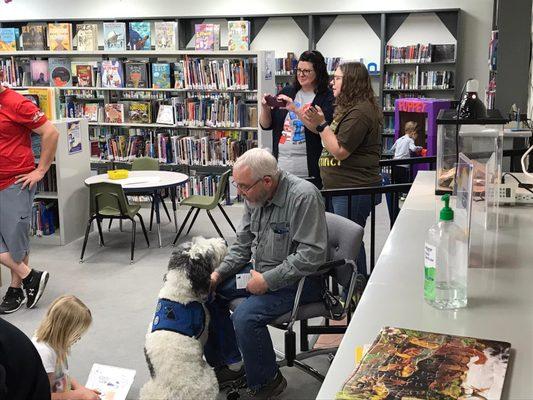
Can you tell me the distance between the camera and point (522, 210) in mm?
2672

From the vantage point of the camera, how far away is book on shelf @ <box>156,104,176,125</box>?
7.88 m

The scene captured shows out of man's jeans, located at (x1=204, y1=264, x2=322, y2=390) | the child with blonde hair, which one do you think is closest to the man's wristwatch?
man's jeans, located at (x1=204, y1=264, x2=322, y2=390)

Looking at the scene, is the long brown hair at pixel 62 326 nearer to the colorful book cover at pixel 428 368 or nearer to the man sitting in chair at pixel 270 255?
the man sitting in chair at pixel 270 255

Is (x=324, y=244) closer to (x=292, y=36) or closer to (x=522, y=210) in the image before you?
(x=522, y=210)

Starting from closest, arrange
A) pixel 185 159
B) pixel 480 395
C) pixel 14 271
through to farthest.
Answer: pixel 480 395 < pixel 14 271 < pixel 185 159

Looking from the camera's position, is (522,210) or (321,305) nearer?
(522,210)

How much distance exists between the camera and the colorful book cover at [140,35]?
966cm

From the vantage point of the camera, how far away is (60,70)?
855cm

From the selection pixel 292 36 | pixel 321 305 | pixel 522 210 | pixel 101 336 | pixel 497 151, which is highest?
pixel 292 36

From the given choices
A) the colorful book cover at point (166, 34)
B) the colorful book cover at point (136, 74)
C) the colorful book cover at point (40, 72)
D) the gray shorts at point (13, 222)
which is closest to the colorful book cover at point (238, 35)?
the colorful book cover at point (166, 34)

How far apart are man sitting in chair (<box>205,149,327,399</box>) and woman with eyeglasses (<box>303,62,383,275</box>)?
791 mm

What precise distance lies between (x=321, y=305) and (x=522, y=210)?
976 millimetres

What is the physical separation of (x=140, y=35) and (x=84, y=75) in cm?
168

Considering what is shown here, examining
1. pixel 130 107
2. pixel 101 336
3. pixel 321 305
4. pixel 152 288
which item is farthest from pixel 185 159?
pixel 321 305
